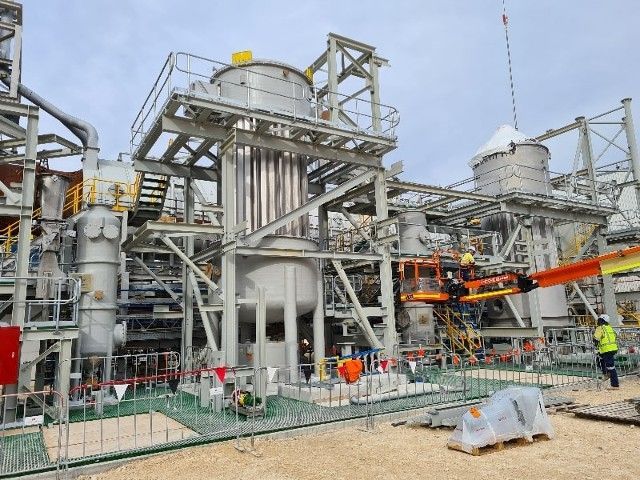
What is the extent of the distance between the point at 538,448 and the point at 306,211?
7.93m

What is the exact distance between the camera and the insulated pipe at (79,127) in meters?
21.9

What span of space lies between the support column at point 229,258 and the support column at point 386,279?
476cm

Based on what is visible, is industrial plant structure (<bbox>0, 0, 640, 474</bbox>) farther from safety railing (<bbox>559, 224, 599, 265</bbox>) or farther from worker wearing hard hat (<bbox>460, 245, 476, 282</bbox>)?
safety railing (<bbox>559, 224, 599, 265</bbox>)

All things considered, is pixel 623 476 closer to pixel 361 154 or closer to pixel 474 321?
pixel 361 154

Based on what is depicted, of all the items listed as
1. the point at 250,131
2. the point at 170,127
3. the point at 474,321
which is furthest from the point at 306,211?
the point at 474,321

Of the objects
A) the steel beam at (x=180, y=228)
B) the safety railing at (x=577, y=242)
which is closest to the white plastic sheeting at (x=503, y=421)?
the steel beam at (x=180, y=228)

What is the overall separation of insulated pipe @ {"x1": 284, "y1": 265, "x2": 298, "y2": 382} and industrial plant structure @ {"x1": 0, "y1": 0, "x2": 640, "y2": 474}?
4 cm

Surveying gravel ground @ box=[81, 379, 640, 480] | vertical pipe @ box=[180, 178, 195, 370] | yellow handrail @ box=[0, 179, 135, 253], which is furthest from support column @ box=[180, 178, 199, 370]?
gravel ground @ box=[81, 379, 640, 480]

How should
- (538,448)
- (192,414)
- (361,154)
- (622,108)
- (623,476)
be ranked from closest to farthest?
(623,476)
(538,448)
(192,414)
(361,154)
(622,108)

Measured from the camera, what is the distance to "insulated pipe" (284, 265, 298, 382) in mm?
12953

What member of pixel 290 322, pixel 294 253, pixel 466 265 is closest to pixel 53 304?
pixel 290 322

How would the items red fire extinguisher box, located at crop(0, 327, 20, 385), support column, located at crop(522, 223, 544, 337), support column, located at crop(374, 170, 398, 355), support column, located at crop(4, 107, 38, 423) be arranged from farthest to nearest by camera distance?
support column, located at crop(522, 223, 544, 337)
support column, located at crop(374, 170, 398, 355)
support column, located at crop(4, 107, 38, 423)
red fire extinguisher box, located at crop(0, 327, 20, 385)

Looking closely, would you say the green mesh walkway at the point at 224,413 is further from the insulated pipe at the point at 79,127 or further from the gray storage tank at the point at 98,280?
the insulated pipe at the point at 79,127

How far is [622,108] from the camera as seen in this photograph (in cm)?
2316
